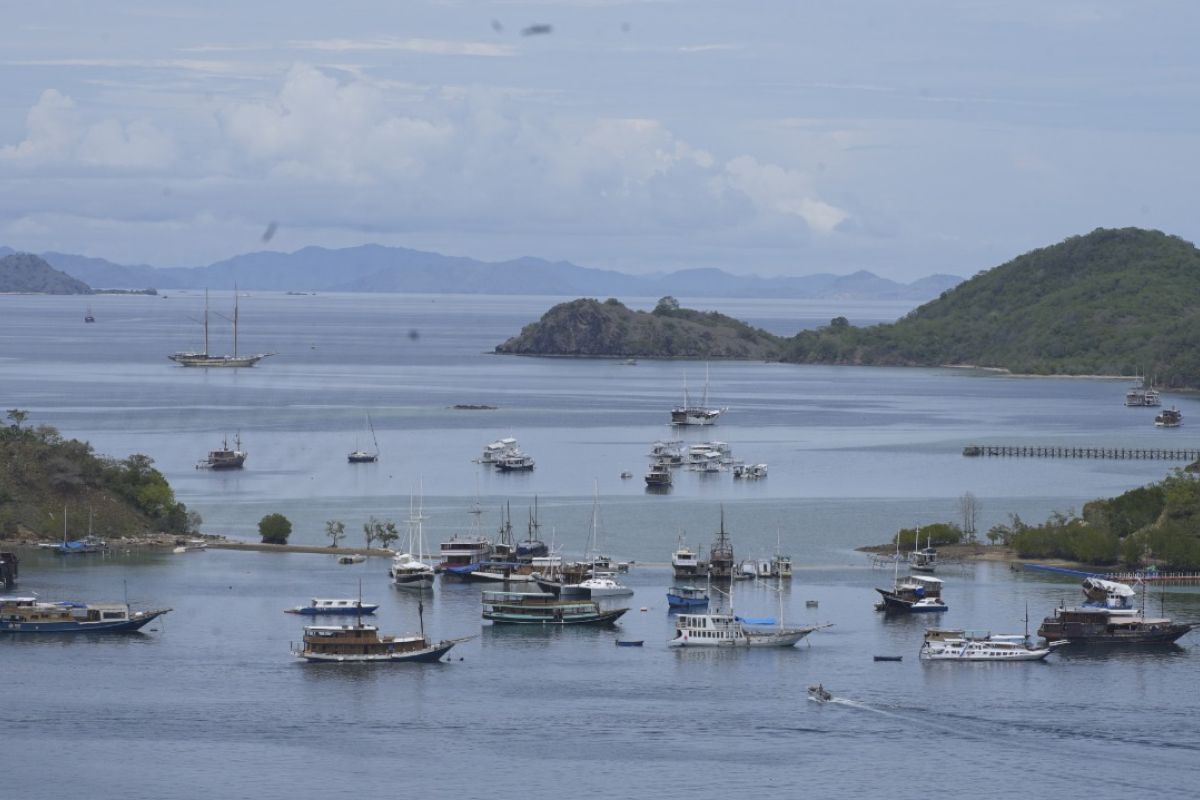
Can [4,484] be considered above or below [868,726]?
above

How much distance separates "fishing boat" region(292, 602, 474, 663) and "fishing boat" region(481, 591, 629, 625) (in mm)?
5641

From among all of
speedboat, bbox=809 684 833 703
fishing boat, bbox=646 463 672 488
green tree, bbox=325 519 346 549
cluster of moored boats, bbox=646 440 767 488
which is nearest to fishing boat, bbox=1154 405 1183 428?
cluster of moored boats, bbox=646 440 767 488

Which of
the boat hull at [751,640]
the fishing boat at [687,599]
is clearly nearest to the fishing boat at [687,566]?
the fishing boat at [687,599]

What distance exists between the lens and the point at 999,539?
80.9m

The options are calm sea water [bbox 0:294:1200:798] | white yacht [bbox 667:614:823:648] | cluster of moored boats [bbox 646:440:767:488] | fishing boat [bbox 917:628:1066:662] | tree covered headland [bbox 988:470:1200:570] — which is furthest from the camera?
cluster of moored boats [bbox 646:440:767:488]

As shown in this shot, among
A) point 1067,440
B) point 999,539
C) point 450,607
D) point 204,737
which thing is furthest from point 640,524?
point 1067,440

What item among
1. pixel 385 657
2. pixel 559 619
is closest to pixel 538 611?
pixel 559 619

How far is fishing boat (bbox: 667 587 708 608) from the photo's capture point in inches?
2613

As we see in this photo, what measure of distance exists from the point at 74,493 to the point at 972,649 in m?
39.1

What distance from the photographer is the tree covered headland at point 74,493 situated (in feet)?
261

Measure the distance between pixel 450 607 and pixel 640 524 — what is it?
22.2m

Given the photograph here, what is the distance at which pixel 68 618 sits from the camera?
62031 millimetres

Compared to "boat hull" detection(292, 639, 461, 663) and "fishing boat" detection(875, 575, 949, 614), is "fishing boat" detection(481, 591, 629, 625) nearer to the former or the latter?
"boat hull" detection(292, 639, 461, 663)

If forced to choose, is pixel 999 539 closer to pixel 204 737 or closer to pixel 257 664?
pixel 257 664
